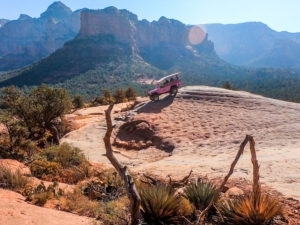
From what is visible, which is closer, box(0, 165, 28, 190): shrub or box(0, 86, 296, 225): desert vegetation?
box(0, 86, 296, 225): desert vegetation

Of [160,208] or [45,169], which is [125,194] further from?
[45,169]

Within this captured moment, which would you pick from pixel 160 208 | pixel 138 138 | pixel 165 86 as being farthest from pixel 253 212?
pixel 165 86

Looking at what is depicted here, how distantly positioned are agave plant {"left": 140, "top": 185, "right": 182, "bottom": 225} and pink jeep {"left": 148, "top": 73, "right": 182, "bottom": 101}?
18.0 metres

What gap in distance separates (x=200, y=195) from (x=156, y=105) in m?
16.5

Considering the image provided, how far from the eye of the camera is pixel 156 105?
79.8ft

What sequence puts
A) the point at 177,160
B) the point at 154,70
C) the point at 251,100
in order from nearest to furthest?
the point at 177,160 → the point at 251,100 → the point at 154,70

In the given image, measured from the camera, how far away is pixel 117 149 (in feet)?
63.9

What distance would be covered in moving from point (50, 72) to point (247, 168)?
11747 cm

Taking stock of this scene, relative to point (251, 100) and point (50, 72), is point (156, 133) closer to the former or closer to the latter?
point (251, 100)

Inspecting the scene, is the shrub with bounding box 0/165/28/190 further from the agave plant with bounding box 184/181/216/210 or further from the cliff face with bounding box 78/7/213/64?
the cliff face with bounding box 78/7/213/64

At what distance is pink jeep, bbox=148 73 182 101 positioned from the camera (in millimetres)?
25266

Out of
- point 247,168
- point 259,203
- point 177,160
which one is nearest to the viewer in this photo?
point 259,203

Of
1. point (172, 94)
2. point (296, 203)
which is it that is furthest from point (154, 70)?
point (296, 203)

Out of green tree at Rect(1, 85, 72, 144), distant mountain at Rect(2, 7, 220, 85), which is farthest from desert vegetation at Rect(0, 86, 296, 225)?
distant mountain at Rect(2, 7, 220, 85)
